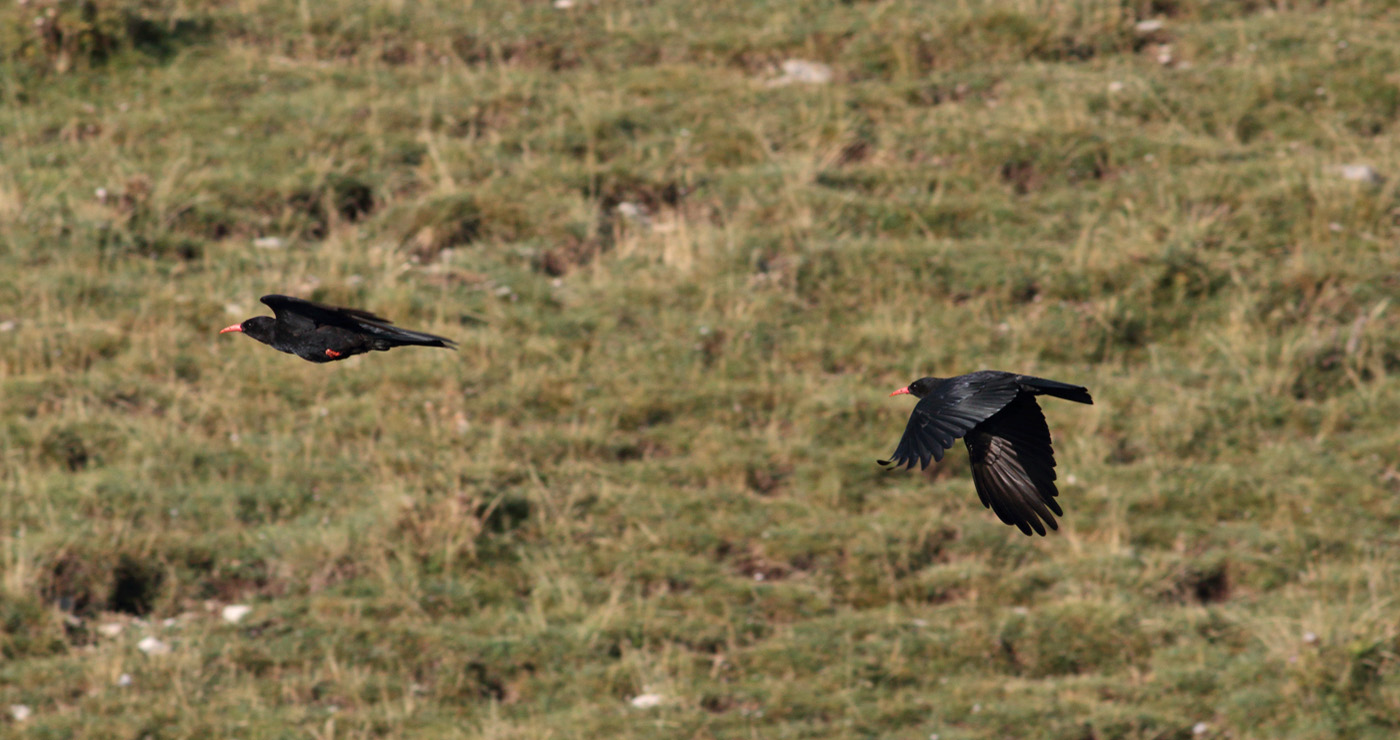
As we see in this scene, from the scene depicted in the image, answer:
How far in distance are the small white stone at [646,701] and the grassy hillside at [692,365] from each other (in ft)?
0.08

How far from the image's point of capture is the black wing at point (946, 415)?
476 cm

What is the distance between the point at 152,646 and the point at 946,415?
474 cm

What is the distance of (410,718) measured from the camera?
7.95m

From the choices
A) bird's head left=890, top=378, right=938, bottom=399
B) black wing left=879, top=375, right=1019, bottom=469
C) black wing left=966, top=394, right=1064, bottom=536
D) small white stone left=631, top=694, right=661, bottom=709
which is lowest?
small white stone left=631, top=694, right=661, bottom=709

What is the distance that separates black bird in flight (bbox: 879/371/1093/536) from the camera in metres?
5.14

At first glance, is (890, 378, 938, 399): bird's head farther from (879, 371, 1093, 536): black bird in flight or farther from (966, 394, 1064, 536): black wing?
(966, 394, 1064, 536): black wing

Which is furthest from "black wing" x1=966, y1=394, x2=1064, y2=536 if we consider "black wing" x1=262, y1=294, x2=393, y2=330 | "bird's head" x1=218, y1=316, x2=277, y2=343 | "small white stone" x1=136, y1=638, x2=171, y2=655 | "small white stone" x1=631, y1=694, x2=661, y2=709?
"small white stone" x1=136, y1=638, x2=171, y2=655

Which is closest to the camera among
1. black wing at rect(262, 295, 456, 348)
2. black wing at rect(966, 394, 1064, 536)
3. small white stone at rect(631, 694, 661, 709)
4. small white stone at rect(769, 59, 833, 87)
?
black wing at rect(262, 295, 456, 348)

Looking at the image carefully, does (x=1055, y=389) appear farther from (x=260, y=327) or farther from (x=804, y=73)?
(x=804, y=73)

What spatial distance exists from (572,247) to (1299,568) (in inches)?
185

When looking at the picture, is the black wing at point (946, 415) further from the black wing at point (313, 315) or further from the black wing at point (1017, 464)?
the black wing at point (313, 315)

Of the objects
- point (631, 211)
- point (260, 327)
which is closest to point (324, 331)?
point (260, 327)

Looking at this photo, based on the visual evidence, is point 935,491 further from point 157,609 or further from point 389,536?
point 157,609

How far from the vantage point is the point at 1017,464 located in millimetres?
5859
